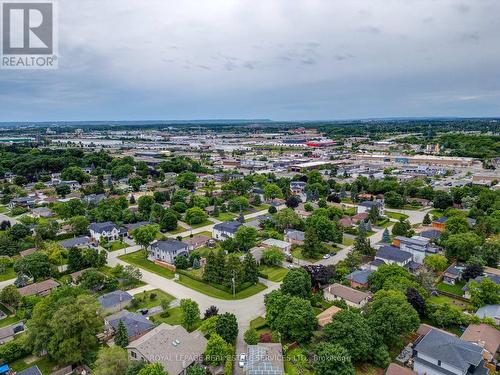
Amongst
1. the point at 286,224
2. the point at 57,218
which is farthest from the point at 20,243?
the point at 286,224

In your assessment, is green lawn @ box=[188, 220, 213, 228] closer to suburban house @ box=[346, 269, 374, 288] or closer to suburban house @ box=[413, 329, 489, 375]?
suburban house @ box=[346, 269, 374, 288]

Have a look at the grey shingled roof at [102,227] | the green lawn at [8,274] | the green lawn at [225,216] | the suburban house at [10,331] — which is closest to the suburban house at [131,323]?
the suburban house at [10,331]

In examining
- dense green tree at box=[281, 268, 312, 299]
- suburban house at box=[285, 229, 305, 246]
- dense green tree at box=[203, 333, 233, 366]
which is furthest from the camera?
suburban house at box=[285, 229, 305, 246]

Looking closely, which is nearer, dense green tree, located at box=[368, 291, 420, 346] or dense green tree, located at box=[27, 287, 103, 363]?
dense green tree, located at box=[27, 287, 103, 363]

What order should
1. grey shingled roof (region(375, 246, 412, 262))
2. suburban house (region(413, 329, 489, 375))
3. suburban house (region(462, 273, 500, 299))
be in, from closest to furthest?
suburban house (region(413, 329, 489, 375)), suburban house (region(462, 273, 500, 299)), grey shingled roof (region(375, 246, 412, 262))

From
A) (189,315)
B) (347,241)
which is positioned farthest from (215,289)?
(347,241)

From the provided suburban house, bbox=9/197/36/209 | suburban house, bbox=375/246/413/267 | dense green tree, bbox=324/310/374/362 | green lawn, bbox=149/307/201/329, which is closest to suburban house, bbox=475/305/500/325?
suburban house, bbox=375/246/413/267
